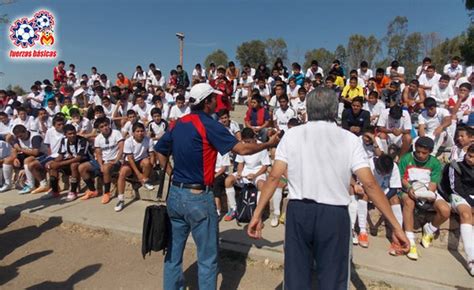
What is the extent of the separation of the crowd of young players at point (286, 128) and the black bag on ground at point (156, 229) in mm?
1132

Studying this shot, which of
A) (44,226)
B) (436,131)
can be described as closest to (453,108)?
(436,131)

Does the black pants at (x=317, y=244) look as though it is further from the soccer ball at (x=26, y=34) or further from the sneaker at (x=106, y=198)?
the soccer ball at (x=26, y=34)

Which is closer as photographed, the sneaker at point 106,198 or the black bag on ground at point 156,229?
the black bag on ground at point 156,229

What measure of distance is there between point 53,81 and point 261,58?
33.5 m

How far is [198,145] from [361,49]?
4021 centimetres

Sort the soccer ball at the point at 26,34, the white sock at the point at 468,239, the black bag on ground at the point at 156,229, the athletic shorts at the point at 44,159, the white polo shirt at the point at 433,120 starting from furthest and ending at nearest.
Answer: the soccer ball at the point at 26,34 < the athletic shorts at the point at 44,159 < the white polo shirt at the point at 433,120 < the white sock at the point at 468,239 < the black bag on ground at the point at 156,229

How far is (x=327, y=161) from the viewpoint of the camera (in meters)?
2.27

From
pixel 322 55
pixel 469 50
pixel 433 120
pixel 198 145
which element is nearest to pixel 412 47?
pixel 322 55

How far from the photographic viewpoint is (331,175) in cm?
227

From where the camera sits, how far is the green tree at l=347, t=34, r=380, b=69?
124ft

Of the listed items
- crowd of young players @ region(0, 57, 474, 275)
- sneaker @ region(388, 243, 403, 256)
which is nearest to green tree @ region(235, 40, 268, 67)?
crowd of young players @ region(0, 57, 474, 275)

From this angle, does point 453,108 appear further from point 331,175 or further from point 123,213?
point 123,213

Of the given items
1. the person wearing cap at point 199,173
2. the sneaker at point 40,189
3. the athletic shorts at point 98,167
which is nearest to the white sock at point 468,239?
the person wearing cap at point 199,173

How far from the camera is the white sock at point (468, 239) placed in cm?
392
